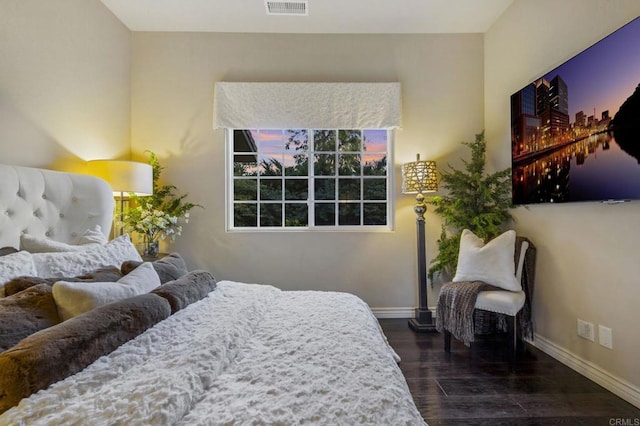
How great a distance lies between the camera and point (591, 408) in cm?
188

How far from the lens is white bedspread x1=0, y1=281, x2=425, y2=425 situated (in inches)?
28.9

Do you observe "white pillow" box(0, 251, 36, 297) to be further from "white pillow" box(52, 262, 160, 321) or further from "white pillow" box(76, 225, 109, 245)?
"white pillow" box(76, 225, 109, 245)

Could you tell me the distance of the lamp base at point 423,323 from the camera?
308 centimetres

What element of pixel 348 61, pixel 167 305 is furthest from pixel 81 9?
pixel 167 305

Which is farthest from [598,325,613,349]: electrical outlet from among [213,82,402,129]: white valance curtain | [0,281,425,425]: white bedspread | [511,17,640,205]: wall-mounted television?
[213,82,402,129]: white valance curtain

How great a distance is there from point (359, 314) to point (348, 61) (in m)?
2.77

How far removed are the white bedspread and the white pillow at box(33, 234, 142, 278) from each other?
1.97 feet

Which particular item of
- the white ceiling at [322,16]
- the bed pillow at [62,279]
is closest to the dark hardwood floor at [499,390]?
the bed pillow at [62,279]

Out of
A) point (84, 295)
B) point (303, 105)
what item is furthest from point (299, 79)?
point (84, 295)

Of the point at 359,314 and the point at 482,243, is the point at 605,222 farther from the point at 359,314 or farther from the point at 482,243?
the point at 359,314

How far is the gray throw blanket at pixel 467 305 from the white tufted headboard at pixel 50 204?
2.62m

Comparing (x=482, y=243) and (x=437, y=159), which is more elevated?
(x=437, y=159)

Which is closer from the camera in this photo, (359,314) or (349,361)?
(349,361)

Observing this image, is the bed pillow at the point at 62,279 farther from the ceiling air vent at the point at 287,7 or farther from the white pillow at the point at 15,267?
the ceiling air vent at the point at 287,7
